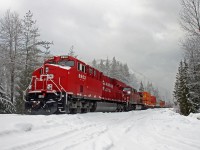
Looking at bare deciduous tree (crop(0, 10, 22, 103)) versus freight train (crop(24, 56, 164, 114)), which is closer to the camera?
freight train (crop(24, 56, 164, 114))

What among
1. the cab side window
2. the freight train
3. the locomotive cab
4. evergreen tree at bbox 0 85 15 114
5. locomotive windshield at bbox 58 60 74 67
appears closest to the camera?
the locomotive cab

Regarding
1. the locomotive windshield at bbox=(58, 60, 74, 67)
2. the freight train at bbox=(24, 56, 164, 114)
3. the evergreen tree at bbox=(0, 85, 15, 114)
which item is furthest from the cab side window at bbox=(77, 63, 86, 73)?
the evergreen tree at bbox=(0, 85, 15, 114)

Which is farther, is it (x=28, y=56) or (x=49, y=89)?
(x=28, y=56)

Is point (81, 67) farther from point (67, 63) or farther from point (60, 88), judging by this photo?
point (60, 88)

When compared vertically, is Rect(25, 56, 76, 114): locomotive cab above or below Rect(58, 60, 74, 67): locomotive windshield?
below

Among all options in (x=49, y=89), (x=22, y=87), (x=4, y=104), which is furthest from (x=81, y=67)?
(x=22, y=87)

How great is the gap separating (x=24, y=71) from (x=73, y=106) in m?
15.7

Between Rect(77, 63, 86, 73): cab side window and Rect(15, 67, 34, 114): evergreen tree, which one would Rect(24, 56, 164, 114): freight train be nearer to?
Rect(77, 63, 86, 73): cab side window

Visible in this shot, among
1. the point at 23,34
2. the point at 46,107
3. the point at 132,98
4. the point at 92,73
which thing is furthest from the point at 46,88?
the point at 132,98

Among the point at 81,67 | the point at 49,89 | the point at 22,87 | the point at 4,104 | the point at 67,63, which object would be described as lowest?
the point at 4,104

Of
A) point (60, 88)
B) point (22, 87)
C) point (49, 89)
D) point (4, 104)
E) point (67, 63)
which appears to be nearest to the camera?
point (60, 88)

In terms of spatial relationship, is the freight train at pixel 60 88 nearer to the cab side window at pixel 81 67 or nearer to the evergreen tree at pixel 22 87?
the cab side window at pixel 81 67

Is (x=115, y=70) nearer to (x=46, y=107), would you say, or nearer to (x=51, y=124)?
(x=46, y=107)

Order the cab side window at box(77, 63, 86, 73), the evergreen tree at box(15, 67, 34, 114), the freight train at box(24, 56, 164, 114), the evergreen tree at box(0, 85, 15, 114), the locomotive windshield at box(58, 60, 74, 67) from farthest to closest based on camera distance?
the evergreen tree at box(15, 67, 34, 114) < the evergreen tree at box(0, 85, 15, 114) < the cab side window at box(77, 63, 86, 73) < the locomotive windshield at box(58, 60, 74, 67) < the freight train at box(24, 56, 164, 114)
